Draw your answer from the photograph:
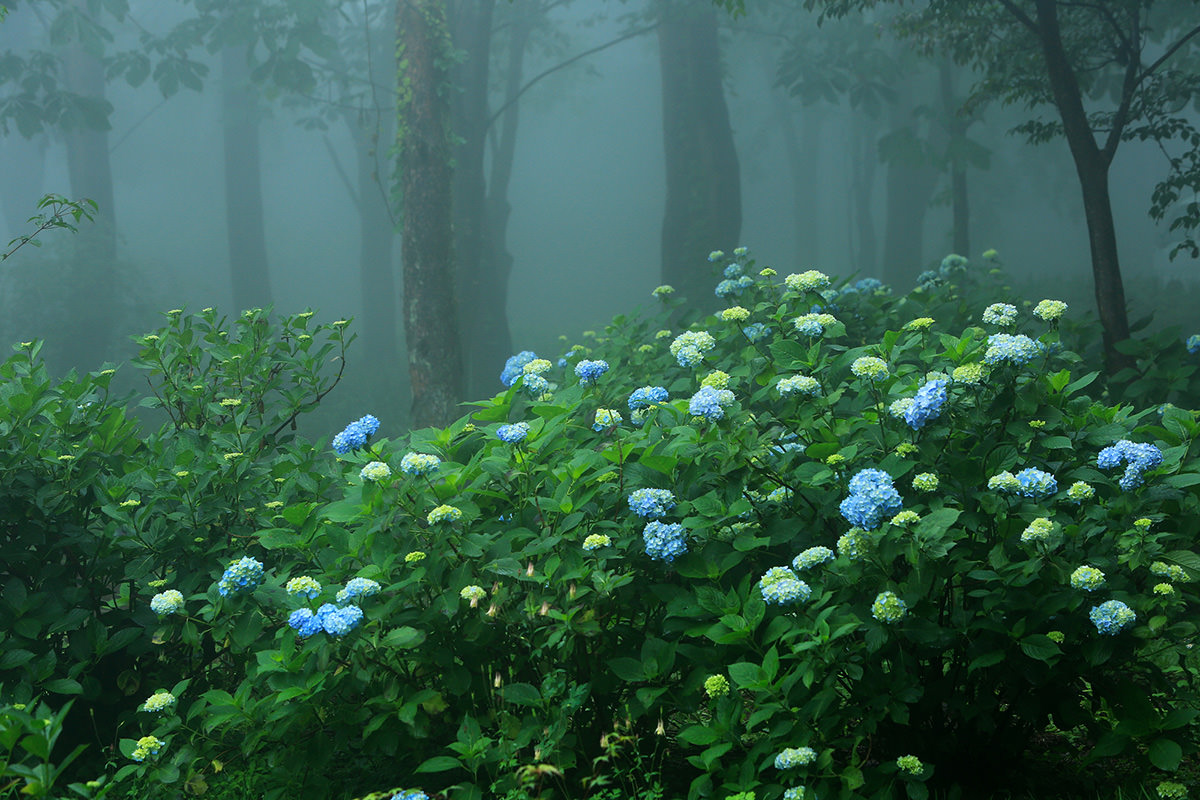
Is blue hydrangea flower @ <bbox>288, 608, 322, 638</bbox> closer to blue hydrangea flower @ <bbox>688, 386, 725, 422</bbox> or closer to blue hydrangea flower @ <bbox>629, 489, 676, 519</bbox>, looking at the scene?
blue hydrangea flower @ <bbox>629, 489, 676, 519</bbox>

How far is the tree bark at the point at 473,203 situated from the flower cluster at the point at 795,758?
30.1ft

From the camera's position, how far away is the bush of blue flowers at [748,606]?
8.02 ft

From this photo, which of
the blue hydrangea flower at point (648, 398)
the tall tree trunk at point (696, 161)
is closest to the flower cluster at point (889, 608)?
the blue hydrangea flower at point (648, 398)

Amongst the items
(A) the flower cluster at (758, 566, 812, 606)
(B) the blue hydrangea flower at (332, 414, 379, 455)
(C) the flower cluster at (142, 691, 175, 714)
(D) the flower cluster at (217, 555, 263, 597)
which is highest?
(B) the blue hydrangea flower at (332, 414, 379, 455)

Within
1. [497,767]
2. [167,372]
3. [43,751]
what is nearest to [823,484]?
[497,767]

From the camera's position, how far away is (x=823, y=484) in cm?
282

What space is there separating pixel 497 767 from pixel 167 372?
2.46 m

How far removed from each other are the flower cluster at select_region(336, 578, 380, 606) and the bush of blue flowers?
2cm

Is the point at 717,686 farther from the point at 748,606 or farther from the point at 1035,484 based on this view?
the point at 1035,484

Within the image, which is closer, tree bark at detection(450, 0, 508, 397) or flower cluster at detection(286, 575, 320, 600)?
flower cluster at detection(286, 575, 320, 600)

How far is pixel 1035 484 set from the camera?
248 centimetres

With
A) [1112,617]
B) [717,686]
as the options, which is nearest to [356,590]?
[717,686]

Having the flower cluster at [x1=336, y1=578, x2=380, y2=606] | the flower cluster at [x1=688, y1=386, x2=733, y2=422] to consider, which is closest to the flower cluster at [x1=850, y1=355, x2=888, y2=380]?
the flower cluster at [x1=688, y1=386, x2=733, y2=422]

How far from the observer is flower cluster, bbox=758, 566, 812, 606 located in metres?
2.37
